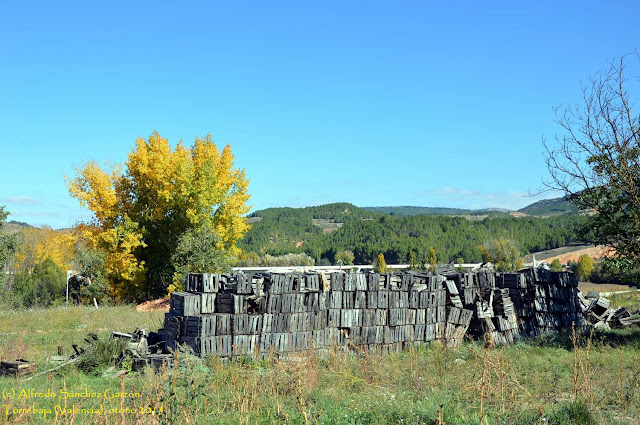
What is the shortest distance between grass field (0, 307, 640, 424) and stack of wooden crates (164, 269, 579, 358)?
1201 millimetres

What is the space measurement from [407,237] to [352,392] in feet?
297

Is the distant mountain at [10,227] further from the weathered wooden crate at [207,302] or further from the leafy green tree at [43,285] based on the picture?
the weathered wooden crate at [207,302]

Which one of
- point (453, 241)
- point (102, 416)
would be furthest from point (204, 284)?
point (453, 241)

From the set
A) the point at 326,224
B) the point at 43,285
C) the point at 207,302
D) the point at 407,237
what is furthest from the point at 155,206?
the point at 326,224

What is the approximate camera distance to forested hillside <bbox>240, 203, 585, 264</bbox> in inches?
3359

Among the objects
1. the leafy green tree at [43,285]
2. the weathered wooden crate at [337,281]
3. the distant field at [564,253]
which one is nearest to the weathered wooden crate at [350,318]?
the weathered wooden crate at [337,281]

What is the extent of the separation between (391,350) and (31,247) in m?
59.8

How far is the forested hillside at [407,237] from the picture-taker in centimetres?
8531

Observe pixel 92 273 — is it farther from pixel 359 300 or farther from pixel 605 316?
pixel 605 316

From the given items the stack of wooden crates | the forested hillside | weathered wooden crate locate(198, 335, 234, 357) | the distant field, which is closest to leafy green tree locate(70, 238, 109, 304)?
the stack of wooden crates

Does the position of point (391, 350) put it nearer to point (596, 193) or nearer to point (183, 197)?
point (596, 193)

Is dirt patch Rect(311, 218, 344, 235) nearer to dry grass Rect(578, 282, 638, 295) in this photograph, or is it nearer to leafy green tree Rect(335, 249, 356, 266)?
leafy green tree Rect(335, 249, 356, 266)

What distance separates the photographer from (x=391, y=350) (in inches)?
547

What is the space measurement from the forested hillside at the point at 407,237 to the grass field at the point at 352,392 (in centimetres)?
6924
